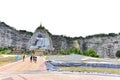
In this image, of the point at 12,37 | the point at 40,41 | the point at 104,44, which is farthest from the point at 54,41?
the point at 40,41

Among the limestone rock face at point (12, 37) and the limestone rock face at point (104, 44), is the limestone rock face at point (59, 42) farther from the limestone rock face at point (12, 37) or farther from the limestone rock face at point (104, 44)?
the limestone rock face at point (12, 37)

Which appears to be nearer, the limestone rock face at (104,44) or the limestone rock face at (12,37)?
the limestone rock face at (104,44)

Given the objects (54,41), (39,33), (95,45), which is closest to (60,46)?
(54,41)

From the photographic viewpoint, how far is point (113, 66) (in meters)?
48.8

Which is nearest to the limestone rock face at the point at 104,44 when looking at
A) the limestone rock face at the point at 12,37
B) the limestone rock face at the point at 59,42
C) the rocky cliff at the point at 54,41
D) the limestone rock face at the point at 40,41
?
the rocky cliff at the point at 54,41

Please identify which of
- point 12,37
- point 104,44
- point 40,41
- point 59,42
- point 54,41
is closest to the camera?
point 40,41

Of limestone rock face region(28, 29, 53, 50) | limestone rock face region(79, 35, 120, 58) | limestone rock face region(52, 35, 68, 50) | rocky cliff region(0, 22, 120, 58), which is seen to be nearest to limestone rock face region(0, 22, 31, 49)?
rocky cliff region(0, 22, 120, 58)

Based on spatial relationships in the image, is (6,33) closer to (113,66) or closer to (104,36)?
(104,36)

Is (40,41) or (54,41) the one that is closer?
(40,41)

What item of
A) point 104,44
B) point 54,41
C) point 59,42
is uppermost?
point 54,41

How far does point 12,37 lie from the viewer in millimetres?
179500

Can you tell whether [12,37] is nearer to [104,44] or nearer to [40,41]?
[40,41]

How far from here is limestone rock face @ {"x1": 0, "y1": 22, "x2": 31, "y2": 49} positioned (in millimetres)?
171000

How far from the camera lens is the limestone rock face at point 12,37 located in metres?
171
